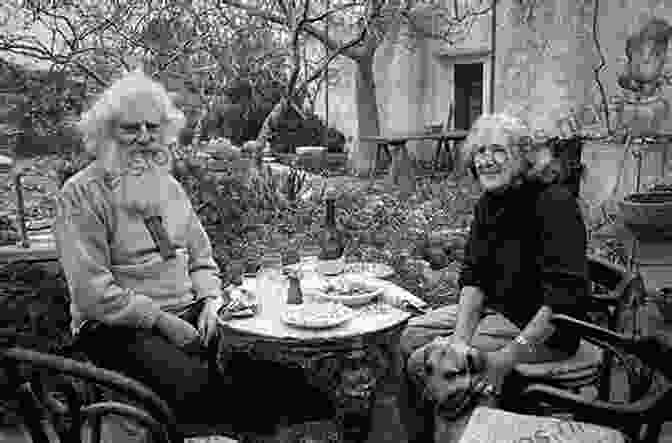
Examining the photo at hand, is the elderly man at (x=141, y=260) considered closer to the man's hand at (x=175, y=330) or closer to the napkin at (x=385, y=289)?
the man's hand at (x=175, y=330)

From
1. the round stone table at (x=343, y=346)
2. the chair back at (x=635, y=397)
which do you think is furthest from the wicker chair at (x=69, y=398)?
the chair back at (x=635, y=397)

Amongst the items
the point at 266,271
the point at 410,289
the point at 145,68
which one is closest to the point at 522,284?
the point at 266,271

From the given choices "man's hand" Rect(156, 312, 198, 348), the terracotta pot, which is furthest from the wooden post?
the terracotta pot

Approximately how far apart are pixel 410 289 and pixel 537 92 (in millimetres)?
4409

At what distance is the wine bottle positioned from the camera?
9.56 ft

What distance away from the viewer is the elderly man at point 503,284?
2174 mm

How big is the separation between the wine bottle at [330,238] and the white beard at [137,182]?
0.78m

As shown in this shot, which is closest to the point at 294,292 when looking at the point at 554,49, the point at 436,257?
the point at 436,257

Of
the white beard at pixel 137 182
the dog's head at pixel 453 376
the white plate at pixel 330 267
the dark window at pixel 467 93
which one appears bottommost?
the dog's head at pixel 453 376

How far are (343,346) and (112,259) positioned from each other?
3.26 ft

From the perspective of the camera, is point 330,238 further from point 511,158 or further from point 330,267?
point 511,158

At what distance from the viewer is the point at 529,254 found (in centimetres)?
234

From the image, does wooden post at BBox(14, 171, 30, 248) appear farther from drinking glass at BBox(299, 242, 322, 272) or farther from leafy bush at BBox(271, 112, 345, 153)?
leafy bush at BBox(271, 112, 345, 153)

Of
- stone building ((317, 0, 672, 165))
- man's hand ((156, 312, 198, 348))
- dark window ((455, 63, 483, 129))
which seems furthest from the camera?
dark window ((455, 63, 483, 129))
